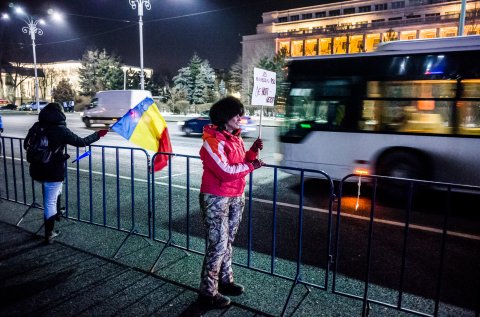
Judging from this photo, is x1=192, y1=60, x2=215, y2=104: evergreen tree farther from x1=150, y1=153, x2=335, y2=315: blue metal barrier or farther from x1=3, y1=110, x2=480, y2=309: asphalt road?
x1=150, y1=153, x2=335, y2=315: blue metal barrier

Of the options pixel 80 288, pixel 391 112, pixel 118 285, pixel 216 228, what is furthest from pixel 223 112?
pixel 391 112

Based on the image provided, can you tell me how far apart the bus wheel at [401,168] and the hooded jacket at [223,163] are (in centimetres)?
516

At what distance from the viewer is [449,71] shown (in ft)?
23.6

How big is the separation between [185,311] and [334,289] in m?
1.48

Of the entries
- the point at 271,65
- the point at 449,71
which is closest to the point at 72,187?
the point at 449,71

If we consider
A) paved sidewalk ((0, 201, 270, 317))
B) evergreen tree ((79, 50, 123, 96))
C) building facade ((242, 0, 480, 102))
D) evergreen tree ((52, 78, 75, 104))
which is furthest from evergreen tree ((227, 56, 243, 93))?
paved sidewalk ((0, 201, 270, 317))

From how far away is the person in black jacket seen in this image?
181 inches

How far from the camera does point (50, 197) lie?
488 centimetres

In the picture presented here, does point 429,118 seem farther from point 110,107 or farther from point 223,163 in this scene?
point 110,107

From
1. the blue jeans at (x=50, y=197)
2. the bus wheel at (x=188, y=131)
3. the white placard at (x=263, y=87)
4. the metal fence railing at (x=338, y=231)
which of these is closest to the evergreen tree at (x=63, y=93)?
the bus wheel at (x=188, y=131)

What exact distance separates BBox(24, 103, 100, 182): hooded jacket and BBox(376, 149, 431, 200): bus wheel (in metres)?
5.95

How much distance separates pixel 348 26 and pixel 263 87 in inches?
3149

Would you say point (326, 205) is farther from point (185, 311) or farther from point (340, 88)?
point (185, 311)

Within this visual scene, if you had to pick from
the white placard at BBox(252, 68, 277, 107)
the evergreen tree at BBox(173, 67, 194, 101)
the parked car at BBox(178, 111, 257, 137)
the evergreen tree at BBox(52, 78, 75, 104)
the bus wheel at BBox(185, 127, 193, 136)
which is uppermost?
the evergreen tree at BBox(173, 67, 194, 101)
